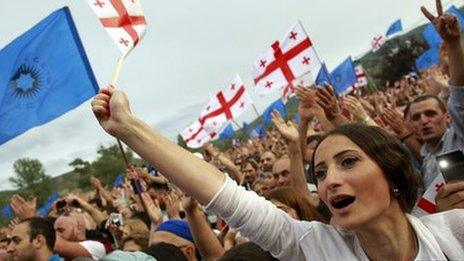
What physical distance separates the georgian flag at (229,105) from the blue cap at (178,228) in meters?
7.44

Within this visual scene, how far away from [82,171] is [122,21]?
222 ft

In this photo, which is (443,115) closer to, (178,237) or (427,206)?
(427,206)

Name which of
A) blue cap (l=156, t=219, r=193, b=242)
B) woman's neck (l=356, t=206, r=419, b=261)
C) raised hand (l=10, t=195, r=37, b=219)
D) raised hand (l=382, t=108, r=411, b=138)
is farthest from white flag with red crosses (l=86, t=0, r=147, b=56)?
raised hand (l=10, t=195, r=37, b=219)

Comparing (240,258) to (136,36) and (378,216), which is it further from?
(136,36)

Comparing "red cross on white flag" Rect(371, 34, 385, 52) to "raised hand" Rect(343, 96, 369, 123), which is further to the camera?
"red cross on white flag" Rect(371, 34, 385, 52)

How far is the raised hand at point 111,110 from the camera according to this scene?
186 centimetres

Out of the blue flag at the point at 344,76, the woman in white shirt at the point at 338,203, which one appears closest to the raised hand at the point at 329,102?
the woman in white shirt at the point at 338,203

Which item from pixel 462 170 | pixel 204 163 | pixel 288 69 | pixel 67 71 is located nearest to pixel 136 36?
pixel 204 163

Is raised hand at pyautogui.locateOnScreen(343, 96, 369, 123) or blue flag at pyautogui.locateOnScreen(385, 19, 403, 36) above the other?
blue flag at pyautogui.locateOnScreen(385, 19, 403, 36)

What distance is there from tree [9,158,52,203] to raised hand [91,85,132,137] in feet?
240

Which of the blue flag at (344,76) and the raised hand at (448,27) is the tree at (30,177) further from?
the raised hand at (448,27)

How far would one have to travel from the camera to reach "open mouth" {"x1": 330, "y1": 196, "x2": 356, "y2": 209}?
5.77ft

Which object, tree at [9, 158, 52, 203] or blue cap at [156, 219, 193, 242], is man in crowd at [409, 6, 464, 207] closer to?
blue cap at [156, 219, 193, 242]

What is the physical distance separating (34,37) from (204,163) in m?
4.18
